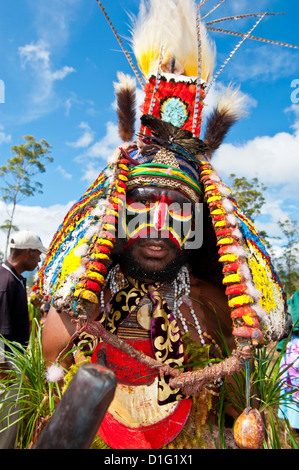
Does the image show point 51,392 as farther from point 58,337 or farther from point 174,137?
point 174,137

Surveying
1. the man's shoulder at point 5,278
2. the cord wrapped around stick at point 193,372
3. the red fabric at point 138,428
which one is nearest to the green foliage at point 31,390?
the red fabric at point 138,428

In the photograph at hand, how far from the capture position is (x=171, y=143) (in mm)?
2082

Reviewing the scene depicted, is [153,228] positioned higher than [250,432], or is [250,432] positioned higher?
[153,228]

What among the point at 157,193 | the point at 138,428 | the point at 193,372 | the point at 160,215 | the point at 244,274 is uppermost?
the point at 157,193

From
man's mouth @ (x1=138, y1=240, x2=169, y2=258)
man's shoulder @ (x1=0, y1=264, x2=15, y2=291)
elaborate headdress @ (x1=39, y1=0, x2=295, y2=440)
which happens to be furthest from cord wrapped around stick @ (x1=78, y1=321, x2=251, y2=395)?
man's shoulder @ (x1=0, y1=264, x2=15, y2=291)

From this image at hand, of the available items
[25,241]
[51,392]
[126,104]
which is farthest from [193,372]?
[25,241]

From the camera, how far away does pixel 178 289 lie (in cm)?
216

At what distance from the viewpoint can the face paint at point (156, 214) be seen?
1.92m

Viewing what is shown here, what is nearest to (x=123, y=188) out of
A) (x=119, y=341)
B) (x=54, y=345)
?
(x=119, y=341)

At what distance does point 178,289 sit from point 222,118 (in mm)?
1311

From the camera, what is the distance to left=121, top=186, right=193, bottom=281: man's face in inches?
75.8

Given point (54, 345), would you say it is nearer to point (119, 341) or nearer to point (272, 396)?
point (119, 341)

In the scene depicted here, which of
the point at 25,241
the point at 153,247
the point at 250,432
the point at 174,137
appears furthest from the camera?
the point at 25,241

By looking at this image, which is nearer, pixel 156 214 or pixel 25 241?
pixel 156 214
